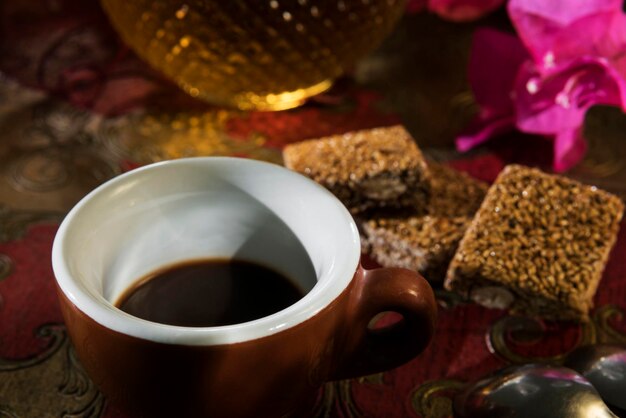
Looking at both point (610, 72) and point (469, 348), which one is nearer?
point (469, 348)

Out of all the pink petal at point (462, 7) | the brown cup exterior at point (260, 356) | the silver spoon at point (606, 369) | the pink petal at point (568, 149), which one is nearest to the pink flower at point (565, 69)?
the pink petal at point (568, 149)

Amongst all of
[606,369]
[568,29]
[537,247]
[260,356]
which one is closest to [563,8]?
[568,29]

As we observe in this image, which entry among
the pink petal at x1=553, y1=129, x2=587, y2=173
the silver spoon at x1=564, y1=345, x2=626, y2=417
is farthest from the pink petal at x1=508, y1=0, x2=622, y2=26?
the silver spoon at x1=564, y1=345, x2=626, y2=417

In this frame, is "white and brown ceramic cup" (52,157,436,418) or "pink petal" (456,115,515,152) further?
"pink petal" (456,115,515,152)

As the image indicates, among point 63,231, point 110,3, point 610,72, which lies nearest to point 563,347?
point 610,72

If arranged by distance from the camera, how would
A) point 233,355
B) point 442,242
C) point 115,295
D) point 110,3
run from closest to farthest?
point 233,355
point 115,295
point 442,242
point 110,3

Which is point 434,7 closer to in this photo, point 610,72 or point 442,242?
point 610,72

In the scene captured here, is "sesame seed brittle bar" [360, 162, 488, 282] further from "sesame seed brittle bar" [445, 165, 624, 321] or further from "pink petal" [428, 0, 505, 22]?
"pink petal" [428, 0, 505, 22]
